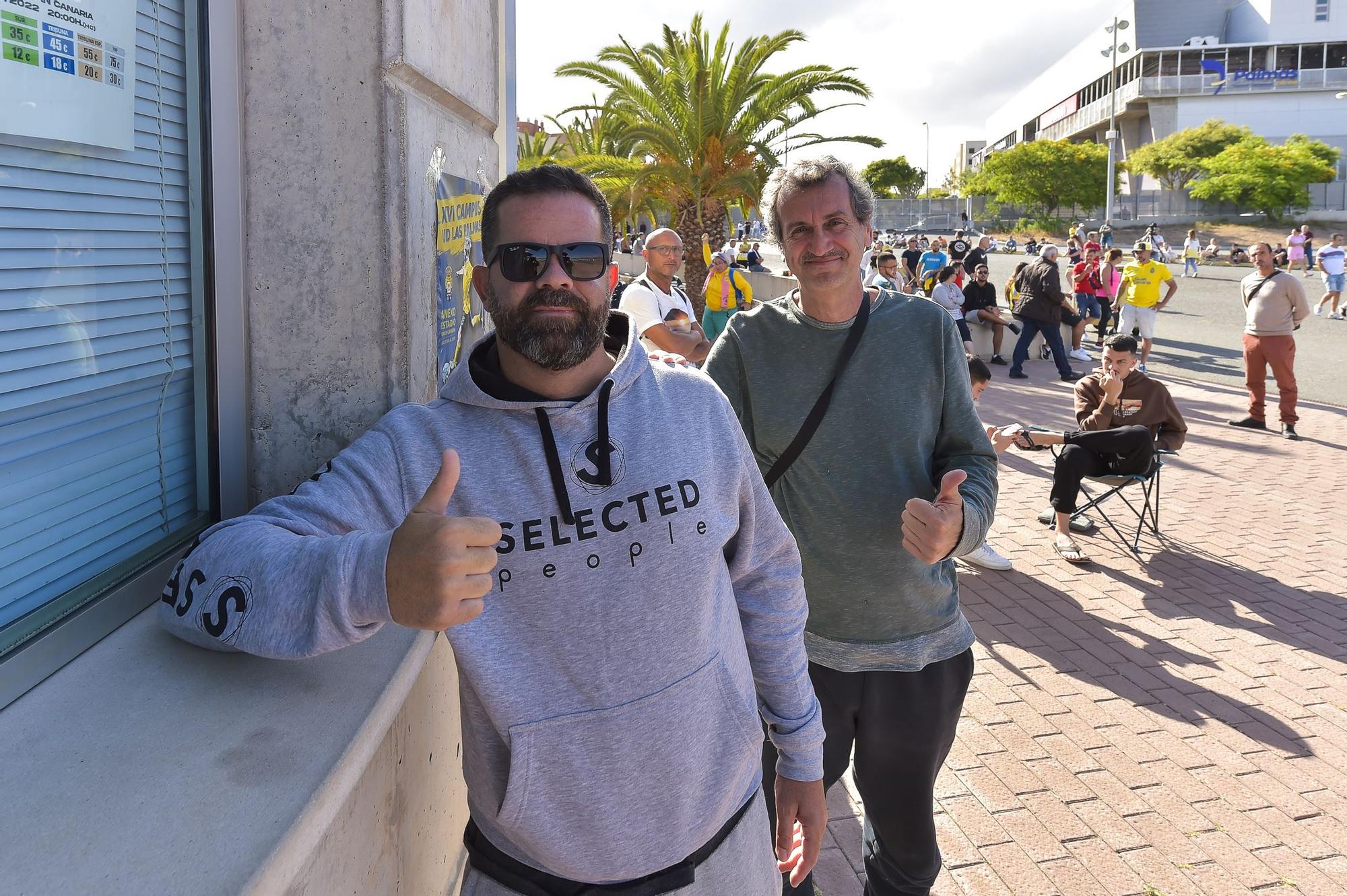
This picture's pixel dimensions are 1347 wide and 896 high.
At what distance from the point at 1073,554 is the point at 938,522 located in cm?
503

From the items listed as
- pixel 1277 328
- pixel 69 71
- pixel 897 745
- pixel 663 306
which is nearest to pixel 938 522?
pixel 897 745

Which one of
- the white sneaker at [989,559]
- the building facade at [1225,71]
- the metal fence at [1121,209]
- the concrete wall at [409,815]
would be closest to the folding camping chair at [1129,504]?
the white sneaker at [989,559]

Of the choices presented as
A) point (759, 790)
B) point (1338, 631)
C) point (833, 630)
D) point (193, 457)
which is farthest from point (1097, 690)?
point (193, 457)

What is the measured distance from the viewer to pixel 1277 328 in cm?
1069

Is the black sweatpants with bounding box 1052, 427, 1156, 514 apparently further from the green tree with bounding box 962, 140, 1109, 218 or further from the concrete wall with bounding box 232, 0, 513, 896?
the green tree with bounding box 962, 140, 1109, 218

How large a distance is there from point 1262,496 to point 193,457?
8.79m

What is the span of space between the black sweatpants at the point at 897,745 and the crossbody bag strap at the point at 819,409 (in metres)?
0.55

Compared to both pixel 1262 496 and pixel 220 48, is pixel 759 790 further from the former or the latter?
pixel 1262 496

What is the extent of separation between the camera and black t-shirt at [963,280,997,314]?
15914mm

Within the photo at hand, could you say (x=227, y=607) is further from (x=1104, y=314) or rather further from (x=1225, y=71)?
(x=1225, y=71)

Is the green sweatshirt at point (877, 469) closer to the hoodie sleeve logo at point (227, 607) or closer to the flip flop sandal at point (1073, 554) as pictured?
the hoodie sleeve logo at point (227, 607)

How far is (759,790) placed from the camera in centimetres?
198

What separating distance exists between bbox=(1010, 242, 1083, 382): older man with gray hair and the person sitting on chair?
755 cm

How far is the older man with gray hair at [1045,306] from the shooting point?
14.5 metres
